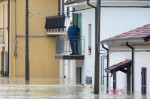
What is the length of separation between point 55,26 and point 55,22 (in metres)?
0.33

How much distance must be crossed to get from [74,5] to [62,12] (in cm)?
768

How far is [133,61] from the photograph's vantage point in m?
29.9

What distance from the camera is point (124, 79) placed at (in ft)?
103

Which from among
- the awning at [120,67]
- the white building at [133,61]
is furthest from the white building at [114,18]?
the awning at [120,67]

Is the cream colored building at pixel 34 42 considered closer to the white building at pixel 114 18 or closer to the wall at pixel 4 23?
the wall at pixel 4 23

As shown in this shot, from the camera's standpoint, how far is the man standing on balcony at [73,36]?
42219mm

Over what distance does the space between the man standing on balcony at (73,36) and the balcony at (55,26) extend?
414 cm

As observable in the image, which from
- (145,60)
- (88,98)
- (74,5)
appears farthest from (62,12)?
(88,98)

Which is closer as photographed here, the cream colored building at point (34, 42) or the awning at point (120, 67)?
the awning at point (120, 67)

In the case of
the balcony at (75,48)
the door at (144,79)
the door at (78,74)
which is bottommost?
the door at (78,74)

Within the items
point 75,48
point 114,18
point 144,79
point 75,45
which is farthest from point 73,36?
point 144,79

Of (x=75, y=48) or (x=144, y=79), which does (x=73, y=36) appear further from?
(x=144, y=79)

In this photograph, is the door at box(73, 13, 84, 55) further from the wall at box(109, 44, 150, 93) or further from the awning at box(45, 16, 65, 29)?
the wall at box(109, 44, 150, 93)

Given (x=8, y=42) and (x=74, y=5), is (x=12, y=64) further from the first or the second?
(x=74, y=5)
